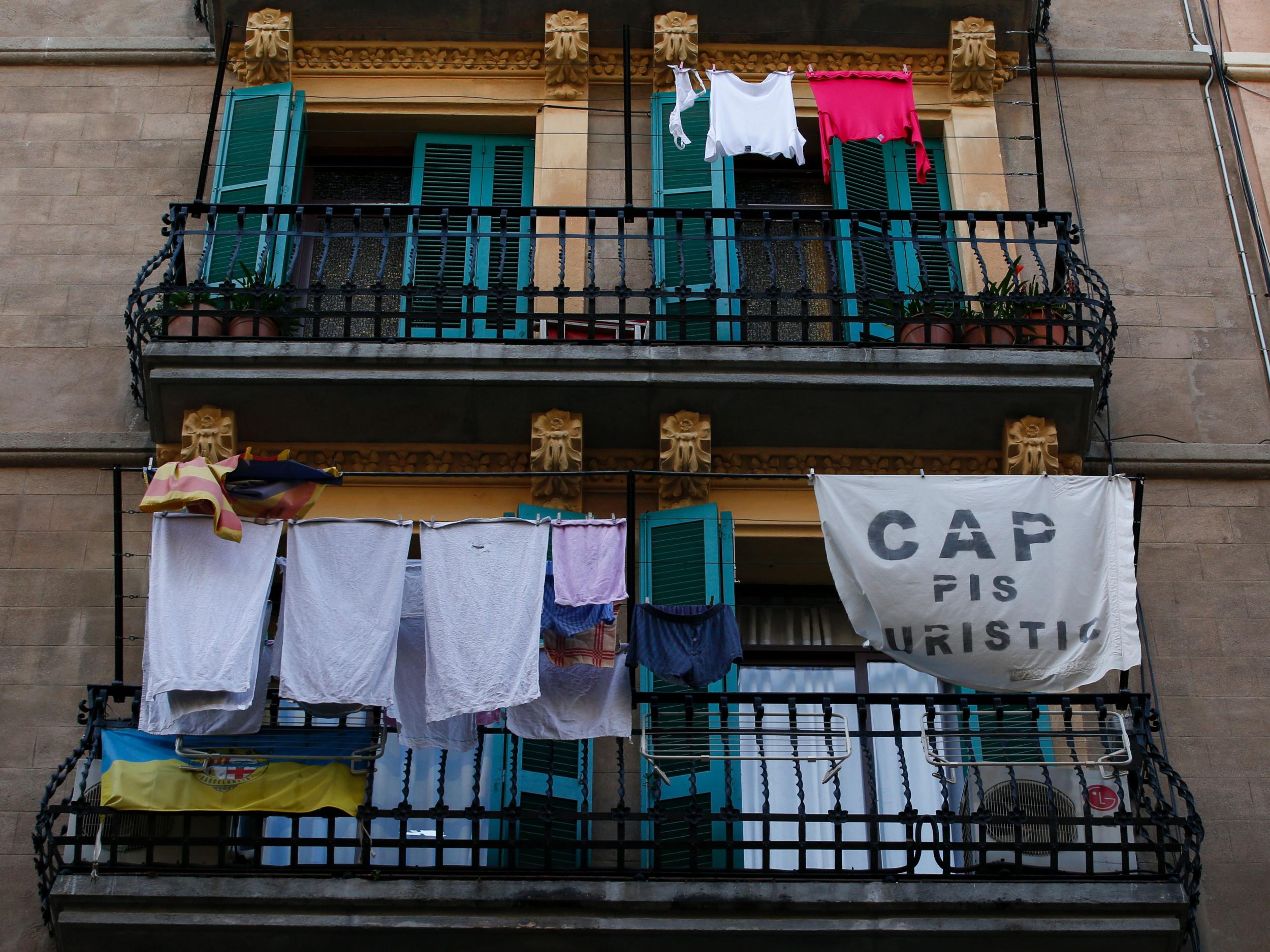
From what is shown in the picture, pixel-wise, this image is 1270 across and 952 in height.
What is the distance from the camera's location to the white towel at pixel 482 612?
982 centimetres

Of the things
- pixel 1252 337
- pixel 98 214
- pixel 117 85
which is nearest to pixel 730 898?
pixel 1252 337

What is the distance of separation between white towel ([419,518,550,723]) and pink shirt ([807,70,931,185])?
14.2ft

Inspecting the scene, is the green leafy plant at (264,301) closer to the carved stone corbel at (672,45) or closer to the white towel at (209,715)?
the white towel at (209,715)

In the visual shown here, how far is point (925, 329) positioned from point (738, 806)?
3.52 m

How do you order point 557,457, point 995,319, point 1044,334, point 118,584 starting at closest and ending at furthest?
point 118,584 → point 557,457 → point 995,319 → point 1044,334

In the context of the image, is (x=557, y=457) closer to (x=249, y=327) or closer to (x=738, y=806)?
(x=249, y=327)

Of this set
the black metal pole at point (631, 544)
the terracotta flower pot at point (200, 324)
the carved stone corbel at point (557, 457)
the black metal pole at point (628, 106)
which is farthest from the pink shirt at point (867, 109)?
the terracotta flower pot at point (200, 324)

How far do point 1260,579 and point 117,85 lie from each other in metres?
9.38

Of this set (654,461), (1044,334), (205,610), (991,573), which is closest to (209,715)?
(205,610)

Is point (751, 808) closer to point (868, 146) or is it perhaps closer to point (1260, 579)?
point (1260, 579)

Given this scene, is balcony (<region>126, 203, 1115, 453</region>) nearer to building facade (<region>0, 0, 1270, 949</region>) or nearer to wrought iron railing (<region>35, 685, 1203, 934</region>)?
building facade (<region>0, 0, 1270, 949</region>)

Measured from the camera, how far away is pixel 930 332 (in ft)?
38.7

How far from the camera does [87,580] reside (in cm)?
1145

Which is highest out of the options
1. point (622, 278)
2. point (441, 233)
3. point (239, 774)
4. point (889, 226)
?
point (889, 226)
